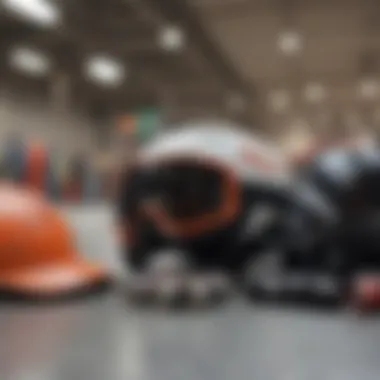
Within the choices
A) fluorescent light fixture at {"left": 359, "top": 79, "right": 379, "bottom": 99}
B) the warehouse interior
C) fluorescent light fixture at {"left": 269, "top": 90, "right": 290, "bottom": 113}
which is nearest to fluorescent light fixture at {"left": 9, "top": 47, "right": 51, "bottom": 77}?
the warehouse interior

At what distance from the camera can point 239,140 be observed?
27.2 inches

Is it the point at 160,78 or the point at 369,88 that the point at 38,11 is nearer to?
the point at 160,78

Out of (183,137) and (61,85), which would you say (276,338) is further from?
(61,85)

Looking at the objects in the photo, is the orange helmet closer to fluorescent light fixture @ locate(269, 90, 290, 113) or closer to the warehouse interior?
the warehouse interior

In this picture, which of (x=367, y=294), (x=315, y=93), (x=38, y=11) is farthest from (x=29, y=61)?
(x=367, y=294)

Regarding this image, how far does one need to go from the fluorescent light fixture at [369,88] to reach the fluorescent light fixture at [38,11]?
0.44m

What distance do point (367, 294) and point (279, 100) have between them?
0.30 metres

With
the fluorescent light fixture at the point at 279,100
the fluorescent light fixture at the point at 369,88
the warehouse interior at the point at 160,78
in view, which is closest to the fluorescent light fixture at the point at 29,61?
the warehouse interior at the point at 160,78

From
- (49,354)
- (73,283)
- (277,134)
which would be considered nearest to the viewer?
(49,354)

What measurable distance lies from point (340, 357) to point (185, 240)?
0.34 metres

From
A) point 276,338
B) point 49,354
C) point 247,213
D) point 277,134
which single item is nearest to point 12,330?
point 49,354

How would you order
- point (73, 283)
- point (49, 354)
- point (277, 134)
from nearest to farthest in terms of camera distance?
point (49, 354) → point (73, 283) → point (277, 134)

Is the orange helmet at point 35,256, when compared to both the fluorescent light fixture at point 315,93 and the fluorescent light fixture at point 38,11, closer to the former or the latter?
the fluorescent light fixture at point 38,11

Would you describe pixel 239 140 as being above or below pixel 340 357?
above
